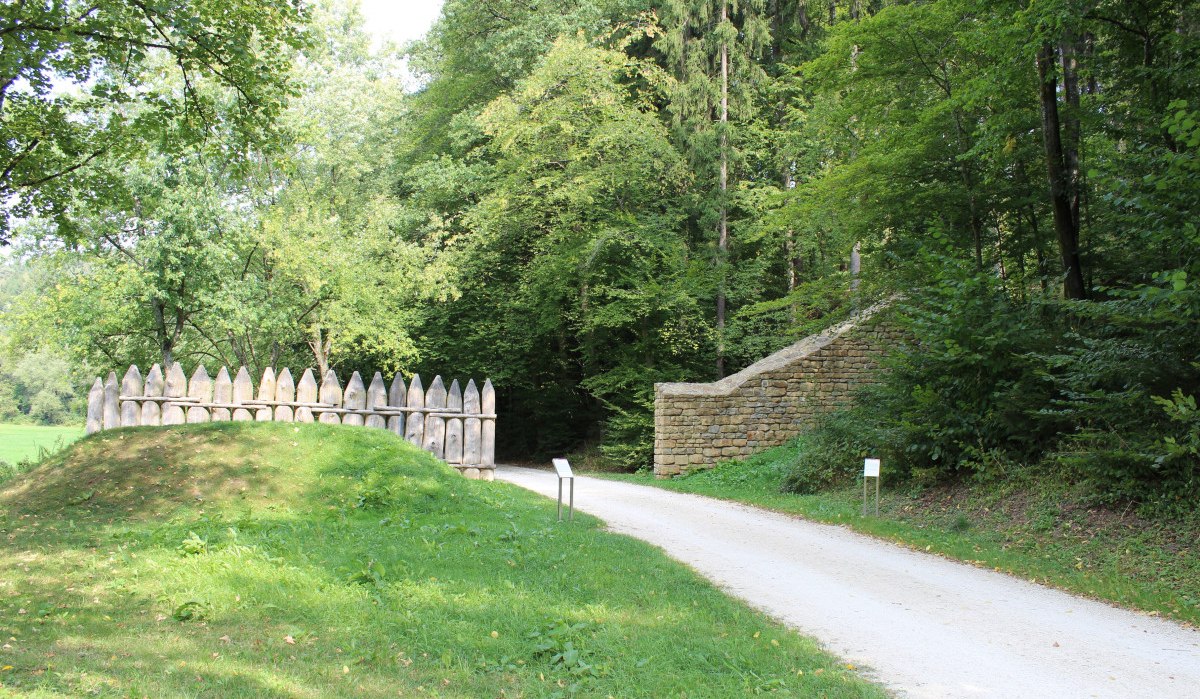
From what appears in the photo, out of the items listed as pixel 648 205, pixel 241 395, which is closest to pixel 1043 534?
pixel 241 395

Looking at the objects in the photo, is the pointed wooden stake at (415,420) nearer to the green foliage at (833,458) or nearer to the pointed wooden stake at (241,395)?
the pointed wooden stake at (241,395)

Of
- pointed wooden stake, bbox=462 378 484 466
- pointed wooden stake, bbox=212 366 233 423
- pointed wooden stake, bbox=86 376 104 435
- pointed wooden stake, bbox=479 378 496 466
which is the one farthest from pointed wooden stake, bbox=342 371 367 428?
pointed wooden stake, bbox=86 376 104 435

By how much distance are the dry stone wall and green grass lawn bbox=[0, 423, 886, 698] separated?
30.7 ft

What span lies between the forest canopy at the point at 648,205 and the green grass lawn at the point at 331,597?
460 cm

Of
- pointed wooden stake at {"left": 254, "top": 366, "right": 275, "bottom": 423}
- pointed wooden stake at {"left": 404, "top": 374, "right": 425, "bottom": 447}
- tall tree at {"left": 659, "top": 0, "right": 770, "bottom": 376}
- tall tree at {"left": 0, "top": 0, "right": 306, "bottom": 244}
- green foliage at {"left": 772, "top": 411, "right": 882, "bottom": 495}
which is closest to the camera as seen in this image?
tall tree at {"left": 0, "top": 0, "right": 306, "bottom": 244}

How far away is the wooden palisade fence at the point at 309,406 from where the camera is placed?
12719mm

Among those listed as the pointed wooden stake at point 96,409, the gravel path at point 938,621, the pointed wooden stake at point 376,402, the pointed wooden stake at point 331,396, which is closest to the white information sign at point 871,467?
the gravel path at point 938,621

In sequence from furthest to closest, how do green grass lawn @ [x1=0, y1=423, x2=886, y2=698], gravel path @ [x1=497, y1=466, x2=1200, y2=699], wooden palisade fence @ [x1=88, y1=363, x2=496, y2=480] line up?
wooden palisade fence @ [x1=88, y1=363, x2=496, y2=480]
gravel path @ [x1=497, y1=466, x2=1200, y2=699]
green grass lawn @ [x1=0, y1=423, x2=886, y2=698]

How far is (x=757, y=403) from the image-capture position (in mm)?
18812

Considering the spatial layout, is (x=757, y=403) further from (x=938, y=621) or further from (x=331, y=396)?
(x=938, y=621)

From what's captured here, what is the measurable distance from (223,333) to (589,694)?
22.4 metres

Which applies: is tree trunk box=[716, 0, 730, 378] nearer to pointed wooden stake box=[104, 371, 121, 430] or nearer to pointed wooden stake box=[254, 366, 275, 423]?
pointed wooden stake box=[254, 366, 275, 423]

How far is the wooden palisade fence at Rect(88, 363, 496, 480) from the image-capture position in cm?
1272

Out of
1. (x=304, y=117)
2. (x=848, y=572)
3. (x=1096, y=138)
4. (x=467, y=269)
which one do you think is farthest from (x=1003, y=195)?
(x=304, y=117)
